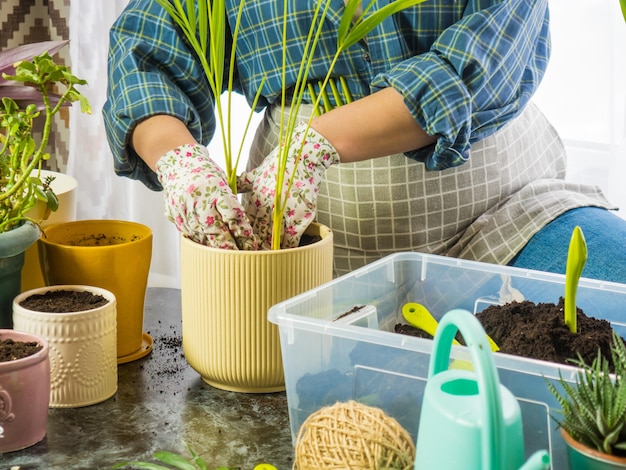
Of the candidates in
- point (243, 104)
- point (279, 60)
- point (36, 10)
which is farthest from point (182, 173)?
point (36, 10)

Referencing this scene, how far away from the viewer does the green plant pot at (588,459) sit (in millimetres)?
556

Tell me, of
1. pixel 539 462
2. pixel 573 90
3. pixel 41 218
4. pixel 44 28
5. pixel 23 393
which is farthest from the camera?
pixel 44 28

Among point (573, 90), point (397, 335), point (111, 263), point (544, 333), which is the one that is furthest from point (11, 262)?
point (573, 90)

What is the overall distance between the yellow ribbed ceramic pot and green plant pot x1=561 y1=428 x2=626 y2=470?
0.34 meters

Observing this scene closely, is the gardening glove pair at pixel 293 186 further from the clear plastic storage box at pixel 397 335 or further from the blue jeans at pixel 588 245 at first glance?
the blue jeans at pixel 588 245

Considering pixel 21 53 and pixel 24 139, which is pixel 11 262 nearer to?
pixel 24 139

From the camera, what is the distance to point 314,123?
97 centimetres

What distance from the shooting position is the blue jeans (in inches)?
41.8

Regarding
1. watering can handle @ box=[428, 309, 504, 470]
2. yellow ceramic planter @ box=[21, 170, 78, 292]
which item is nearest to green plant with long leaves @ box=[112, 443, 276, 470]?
watering can handle @ box=[428, 309, 504, 470]

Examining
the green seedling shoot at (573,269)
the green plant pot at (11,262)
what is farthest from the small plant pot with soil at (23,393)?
the green seedling shoot at (573,269)

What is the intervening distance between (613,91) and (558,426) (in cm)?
118

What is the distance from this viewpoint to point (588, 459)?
0.57 metres

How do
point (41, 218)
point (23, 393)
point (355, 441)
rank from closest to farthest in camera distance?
point (355, 441) → point (23, 393) → point (41, 218)

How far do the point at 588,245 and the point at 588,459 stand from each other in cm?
57
